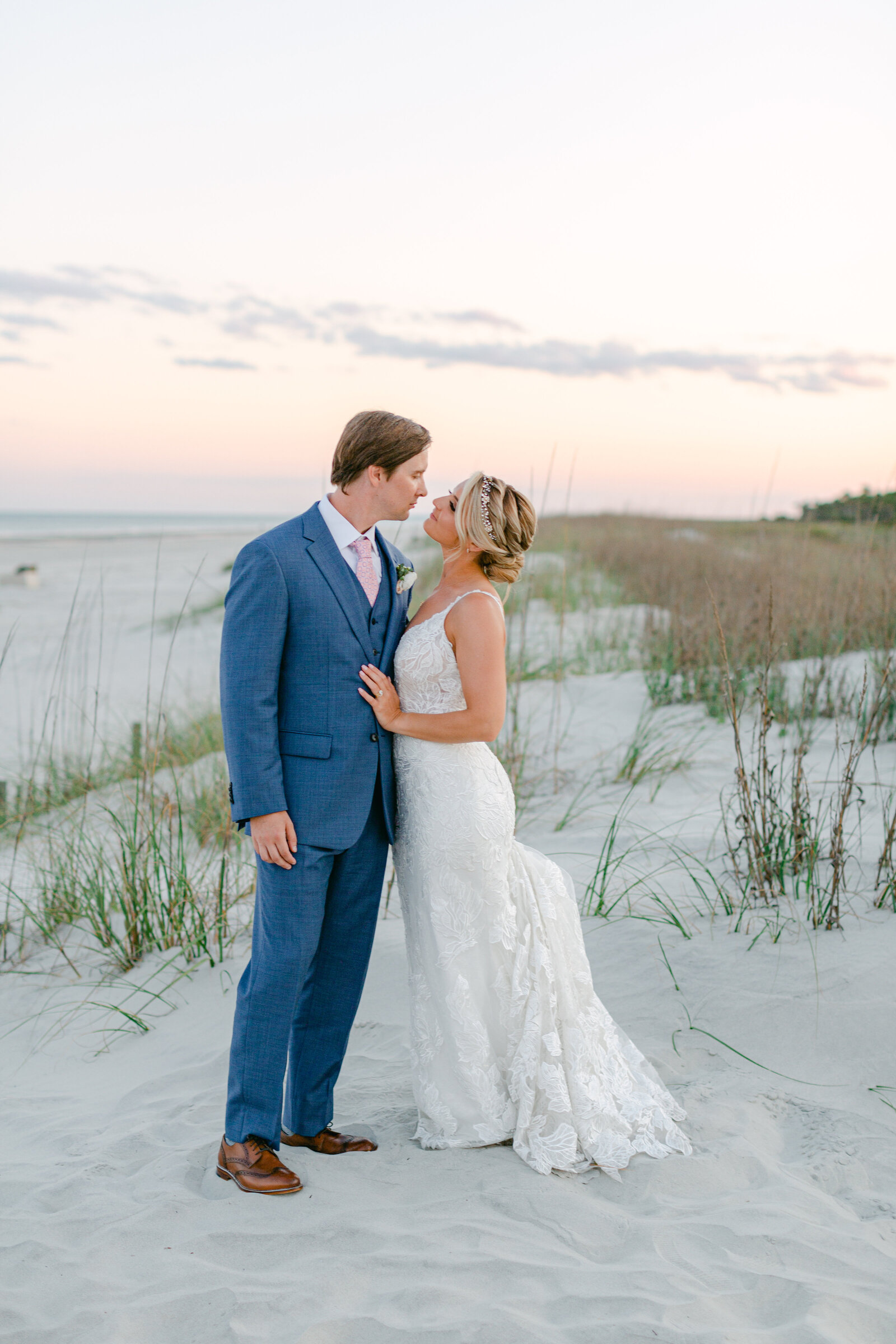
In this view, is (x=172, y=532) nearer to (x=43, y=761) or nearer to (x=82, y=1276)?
(x=43, y=761)

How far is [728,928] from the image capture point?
12.2 feet

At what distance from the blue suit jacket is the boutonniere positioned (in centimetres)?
21

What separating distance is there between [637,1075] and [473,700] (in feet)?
4.25

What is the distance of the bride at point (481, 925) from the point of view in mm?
2641

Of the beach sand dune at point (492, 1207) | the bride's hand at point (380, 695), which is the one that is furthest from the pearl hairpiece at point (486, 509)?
the beach sand dune at point (492, 1207)

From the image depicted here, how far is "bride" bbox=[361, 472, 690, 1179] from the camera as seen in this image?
A: 8.66 feet

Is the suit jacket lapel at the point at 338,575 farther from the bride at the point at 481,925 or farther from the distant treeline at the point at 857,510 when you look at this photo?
the distant treeline at the point at 857,510

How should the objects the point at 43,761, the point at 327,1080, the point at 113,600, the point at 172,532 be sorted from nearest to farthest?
the point at 327,1080, the point at 43,761, the point at 113,600, the point at 172,532

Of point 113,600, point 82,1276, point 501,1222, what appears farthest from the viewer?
point 113,600

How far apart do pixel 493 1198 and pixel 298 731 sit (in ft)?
4.36

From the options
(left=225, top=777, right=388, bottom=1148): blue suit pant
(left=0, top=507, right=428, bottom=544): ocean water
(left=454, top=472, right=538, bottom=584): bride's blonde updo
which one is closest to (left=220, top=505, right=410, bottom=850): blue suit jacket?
(left=225, top=777, right=388, bottom=1148): blue suit pant

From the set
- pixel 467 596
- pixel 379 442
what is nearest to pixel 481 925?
pixel 467 596

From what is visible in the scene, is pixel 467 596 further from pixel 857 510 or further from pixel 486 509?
pixel 857 510

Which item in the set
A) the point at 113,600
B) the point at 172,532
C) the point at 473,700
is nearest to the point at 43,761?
the point at 473,700
